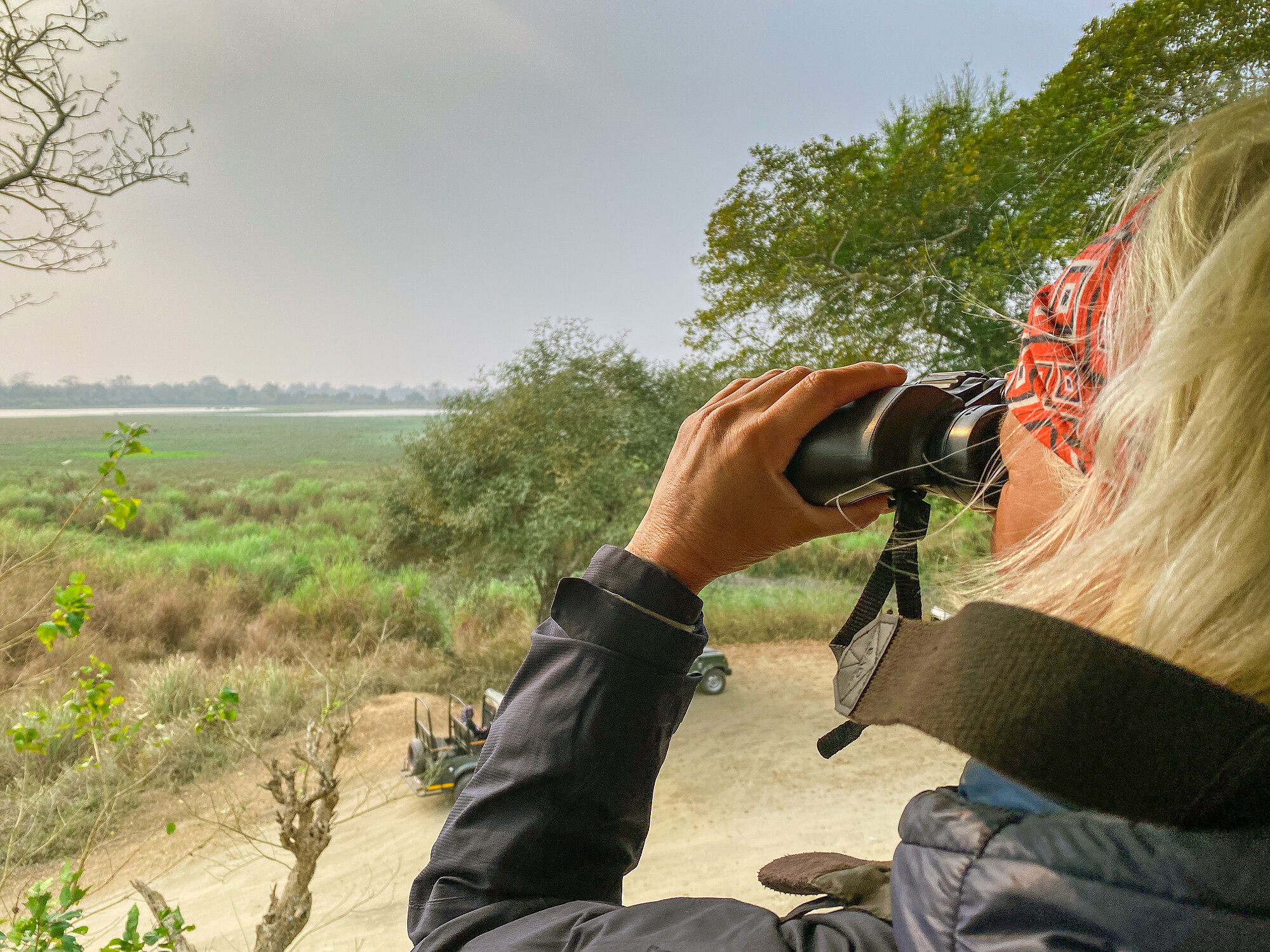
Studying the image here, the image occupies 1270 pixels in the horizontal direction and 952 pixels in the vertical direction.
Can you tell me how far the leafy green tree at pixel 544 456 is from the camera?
9.45 feet

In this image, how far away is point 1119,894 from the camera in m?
0.18

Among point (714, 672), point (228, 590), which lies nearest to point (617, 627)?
point (228, 590)

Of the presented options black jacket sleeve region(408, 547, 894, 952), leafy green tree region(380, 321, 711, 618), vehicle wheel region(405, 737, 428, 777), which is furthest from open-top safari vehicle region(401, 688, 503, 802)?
black jacket sleeve region(408, 547, 894, 952)

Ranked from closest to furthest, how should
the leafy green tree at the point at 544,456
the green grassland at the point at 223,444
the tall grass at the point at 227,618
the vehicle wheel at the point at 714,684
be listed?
the tall grass at the point at 227,618
the green grassland at the point at 223,444
the leafy green tree at the point at 544,456
the vehicle wheel at the point at 714,684

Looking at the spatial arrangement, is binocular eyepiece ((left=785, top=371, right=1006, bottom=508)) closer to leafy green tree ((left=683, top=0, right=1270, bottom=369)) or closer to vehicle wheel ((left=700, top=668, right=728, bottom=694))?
leafy green tree ((left=683, top=0, right=1270, bottom=369))

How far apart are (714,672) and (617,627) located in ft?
11.1

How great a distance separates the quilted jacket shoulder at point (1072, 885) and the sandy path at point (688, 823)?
139cm

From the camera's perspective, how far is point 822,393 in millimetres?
320

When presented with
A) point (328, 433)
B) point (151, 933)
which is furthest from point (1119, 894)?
point (328, 433)

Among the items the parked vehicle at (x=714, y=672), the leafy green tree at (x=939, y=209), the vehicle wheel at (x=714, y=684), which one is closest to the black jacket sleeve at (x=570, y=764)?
the leafy green tree at (x=939, y=209)

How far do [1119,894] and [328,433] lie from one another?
3.68 m

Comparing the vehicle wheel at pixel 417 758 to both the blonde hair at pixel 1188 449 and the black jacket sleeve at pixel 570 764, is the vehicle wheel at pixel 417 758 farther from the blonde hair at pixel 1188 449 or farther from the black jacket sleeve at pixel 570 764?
the blonde hair at pixel 1188 449

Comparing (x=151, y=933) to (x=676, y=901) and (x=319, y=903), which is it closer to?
(x=676, y=901)

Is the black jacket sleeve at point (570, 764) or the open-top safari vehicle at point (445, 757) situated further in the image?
the open-top safari vehicle at point (445, 757)
